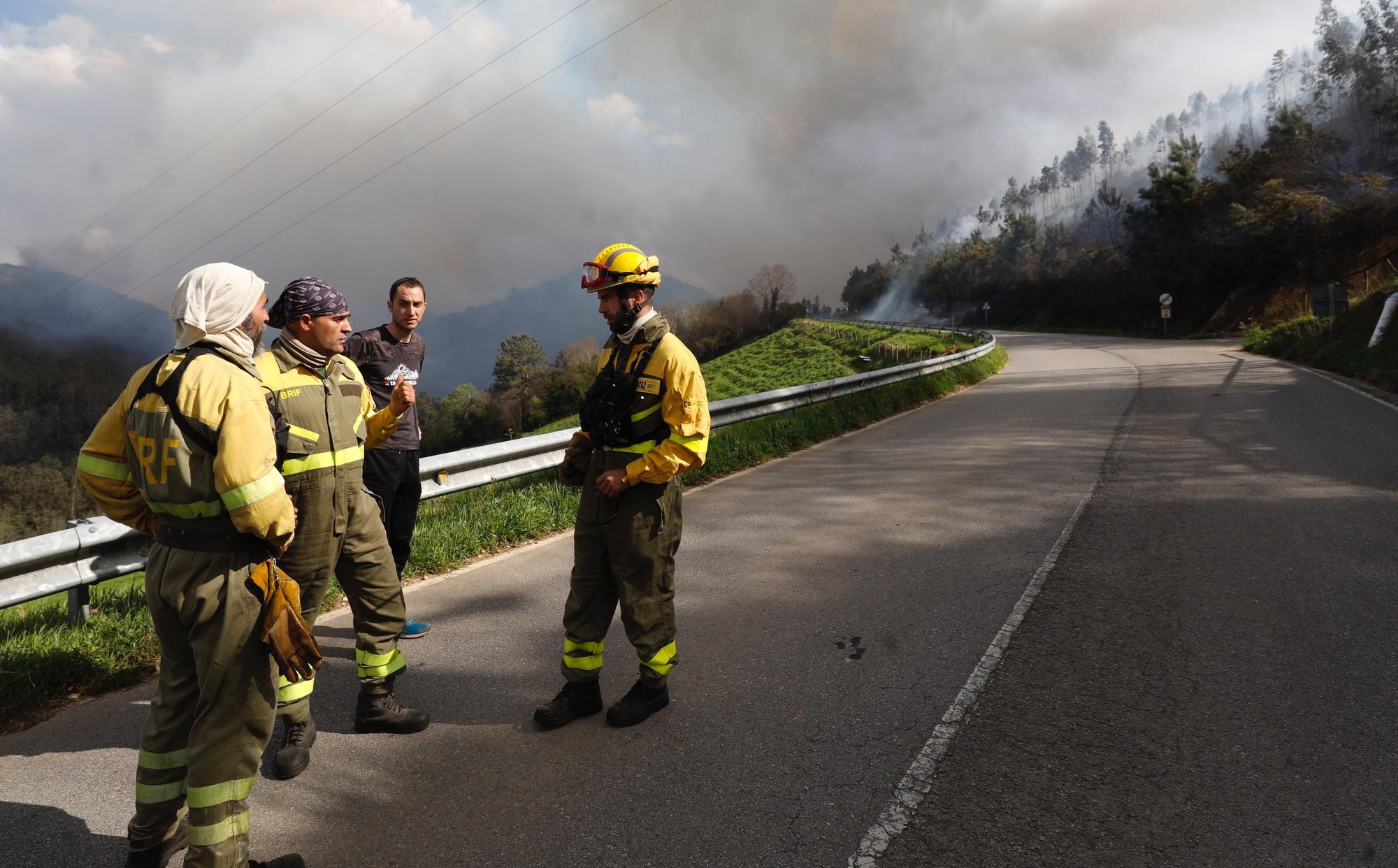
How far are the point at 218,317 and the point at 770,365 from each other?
175 feet

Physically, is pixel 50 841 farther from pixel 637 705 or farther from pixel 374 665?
pixel 637 705

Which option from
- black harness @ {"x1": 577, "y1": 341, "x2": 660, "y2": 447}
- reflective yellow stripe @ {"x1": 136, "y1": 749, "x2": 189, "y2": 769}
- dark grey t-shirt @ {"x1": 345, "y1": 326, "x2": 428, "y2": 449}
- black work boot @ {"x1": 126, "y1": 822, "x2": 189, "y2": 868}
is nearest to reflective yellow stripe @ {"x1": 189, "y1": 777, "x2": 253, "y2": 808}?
reflective yellow stripe @ {"x1": 136, "y1": 749, "x2": 189, "y2": 769}

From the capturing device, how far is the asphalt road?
2.68m

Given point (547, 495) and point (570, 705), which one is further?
point (547, 495)

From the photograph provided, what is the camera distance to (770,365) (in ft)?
181

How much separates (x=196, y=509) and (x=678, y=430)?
1.77m

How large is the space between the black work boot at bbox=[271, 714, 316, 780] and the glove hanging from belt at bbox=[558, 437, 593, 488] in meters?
1.47

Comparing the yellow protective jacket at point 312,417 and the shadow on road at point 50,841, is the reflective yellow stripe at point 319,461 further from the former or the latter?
the shadow on road at point 50,841

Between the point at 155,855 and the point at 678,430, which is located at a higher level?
the point at 678,430

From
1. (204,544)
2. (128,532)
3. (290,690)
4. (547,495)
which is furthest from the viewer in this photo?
(547,495)

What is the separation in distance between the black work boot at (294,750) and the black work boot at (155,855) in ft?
1.41

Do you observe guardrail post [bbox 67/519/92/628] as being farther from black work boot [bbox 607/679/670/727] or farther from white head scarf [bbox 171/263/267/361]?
black work boot [bbox 607/679/670/727]

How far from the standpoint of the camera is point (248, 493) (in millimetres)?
2383

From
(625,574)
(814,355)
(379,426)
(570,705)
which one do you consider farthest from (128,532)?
(814,355)
